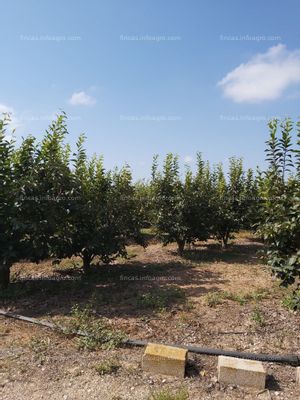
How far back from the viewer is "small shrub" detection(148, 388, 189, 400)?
3.86 meters

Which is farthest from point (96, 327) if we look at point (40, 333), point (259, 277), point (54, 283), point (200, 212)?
point (200, 212)

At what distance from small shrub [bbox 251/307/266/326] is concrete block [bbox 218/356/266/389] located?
1.61 meters

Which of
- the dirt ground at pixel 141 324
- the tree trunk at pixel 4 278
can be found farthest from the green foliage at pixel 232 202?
the tree trunk at pixel 4 278

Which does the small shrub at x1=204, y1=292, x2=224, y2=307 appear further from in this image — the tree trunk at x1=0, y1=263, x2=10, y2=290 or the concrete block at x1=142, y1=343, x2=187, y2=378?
the tree trunk at x1=0, y1=263, x2=10, y2=290

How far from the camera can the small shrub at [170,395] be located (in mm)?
3859

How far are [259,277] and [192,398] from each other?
5805mm

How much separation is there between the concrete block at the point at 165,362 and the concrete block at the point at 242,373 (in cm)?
49

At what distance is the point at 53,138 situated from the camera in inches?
321

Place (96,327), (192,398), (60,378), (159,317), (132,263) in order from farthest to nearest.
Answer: (132,263) → (159,317) → (96,327) → (60,378) → (192,398)

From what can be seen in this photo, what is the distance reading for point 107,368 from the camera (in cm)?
452

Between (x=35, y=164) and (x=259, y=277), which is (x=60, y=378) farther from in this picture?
(x=259, y=277)

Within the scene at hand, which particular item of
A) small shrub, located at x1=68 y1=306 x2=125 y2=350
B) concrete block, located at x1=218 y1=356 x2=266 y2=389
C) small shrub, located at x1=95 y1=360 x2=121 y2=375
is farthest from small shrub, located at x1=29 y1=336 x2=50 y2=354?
concrete block, located at x1=218 y1=356 x2=266 y2=389

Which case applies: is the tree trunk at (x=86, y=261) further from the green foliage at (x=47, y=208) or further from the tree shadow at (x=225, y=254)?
the tree shadow at (x=225, y=254)

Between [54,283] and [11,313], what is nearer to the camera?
[11,313]
